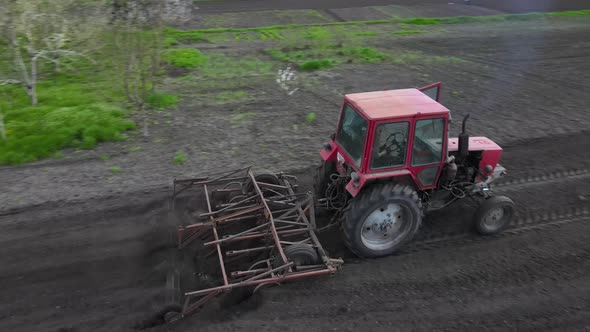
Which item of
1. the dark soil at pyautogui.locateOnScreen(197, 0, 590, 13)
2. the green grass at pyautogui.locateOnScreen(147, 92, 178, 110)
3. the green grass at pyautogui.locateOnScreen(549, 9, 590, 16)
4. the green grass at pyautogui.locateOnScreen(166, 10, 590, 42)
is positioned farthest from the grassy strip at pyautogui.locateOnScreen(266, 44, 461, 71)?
the green grass at pyautogui.locateOnScreen(549, 9, 590, 16)

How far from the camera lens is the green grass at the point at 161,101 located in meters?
12.1

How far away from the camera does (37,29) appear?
12469mm

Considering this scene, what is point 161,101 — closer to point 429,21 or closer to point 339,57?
point 339,57

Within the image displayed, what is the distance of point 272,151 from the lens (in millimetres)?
9812

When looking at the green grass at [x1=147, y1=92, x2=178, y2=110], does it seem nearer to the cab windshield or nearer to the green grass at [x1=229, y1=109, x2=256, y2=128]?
the green grass at [x1=229, y1=109, x2=256, y2=128]

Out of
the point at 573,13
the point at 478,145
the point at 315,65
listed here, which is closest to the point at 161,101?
the point at 315,65

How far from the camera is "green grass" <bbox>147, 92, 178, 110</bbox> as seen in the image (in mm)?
12147

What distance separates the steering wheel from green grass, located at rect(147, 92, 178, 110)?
24.8ft

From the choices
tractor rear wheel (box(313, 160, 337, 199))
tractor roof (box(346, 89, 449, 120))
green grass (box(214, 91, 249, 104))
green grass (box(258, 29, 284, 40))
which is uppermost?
tractor roof (box(346, 89, 449, 120))

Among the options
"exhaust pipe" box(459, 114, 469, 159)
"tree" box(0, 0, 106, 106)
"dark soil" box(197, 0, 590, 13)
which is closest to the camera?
"exhaust pipe" box(459, 114, 469, 159)

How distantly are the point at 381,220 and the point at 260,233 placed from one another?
1644 mm

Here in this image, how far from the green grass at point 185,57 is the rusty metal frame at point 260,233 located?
28.0 feet

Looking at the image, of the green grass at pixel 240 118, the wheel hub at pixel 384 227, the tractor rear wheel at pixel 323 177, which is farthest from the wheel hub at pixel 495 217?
the green grass at pixel 240 118

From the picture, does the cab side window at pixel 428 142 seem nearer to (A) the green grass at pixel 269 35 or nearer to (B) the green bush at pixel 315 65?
(B) the green bush at pixel 315 65
